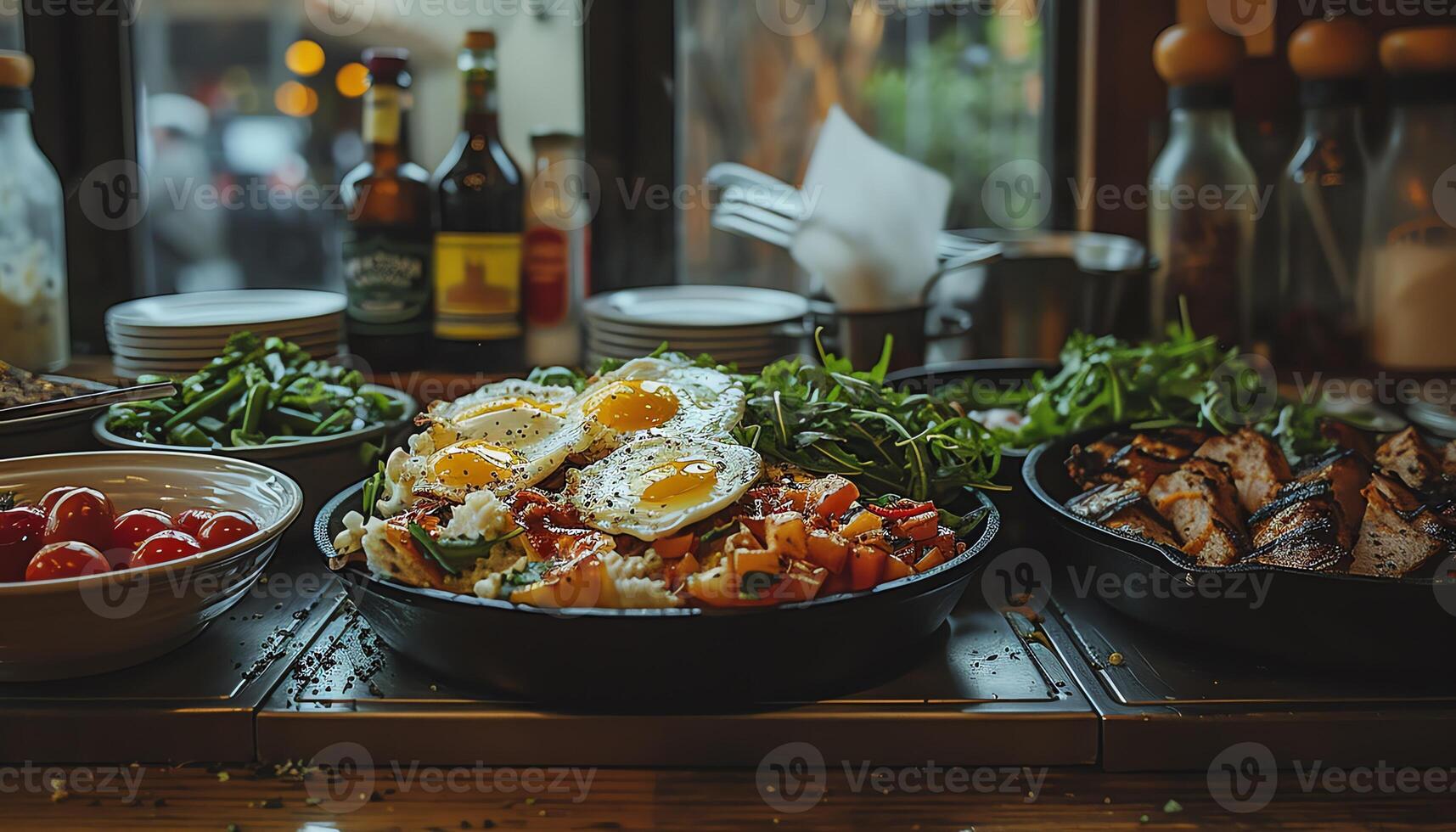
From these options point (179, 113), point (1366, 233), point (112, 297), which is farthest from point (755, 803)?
point (179, 113)

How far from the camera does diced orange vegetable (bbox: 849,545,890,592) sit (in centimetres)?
122

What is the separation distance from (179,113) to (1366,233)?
2.69 m

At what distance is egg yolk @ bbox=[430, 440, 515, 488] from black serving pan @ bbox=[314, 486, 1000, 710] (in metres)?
0.17

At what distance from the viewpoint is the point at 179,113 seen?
2871mm

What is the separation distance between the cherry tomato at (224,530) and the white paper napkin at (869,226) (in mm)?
1099

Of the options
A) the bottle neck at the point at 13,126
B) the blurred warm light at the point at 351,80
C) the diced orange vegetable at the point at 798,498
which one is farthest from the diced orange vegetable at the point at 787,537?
the blurred warm light at the point at 351,80

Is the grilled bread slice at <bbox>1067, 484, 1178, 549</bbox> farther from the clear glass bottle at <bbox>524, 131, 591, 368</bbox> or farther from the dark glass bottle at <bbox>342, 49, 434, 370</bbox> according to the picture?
the dark glass bottle at <bbox>342, 49, 434, 370</bbox>

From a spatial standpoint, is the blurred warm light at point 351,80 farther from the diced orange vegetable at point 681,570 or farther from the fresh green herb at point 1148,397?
the diced orange vegetable at point 681,570

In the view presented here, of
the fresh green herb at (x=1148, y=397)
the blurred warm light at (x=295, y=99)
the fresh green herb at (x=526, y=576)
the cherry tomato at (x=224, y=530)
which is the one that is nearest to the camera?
the fresh green herb at (x=526, y=576)

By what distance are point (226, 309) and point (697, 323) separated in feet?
3.10

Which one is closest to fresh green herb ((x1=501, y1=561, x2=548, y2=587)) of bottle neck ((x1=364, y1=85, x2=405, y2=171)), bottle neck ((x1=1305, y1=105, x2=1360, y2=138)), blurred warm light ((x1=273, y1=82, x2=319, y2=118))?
bottle neck ((x1=364, y1=85, x2=405, y2=171))

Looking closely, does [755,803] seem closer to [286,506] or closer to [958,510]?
[958,510]

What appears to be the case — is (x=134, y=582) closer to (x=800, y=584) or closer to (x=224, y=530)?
(x=224, y=530)

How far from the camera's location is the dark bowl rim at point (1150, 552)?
1.15 meters
